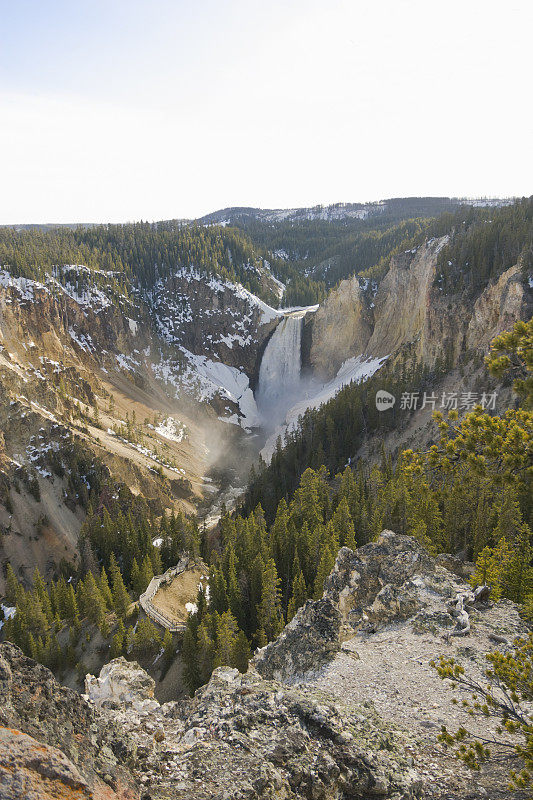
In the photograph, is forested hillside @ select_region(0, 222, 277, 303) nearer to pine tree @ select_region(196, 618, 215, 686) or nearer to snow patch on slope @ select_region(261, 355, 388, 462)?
snow patch on slope @ select_region(261, 355, 388, 462)

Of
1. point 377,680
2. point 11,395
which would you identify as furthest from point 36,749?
point 11,395

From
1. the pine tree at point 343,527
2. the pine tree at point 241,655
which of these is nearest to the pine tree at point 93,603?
the pine tree at point 241,655

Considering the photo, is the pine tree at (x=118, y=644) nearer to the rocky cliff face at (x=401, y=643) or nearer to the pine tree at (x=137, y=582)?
the pine tree at (x=137, y=582)

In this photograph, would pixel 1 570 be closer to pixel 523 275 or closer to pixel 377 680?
pixel 377 680

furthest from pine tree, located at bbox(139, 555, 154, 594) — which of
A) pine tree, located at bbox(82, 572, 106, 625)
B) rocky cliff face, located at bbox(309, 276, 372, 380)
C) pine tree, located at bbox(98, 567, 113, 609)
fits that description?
rocky cliff face, located at bbox(309, 276, 372, 380)

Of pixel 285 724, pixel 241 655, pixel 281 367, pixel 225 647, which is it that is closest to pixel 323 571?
pixel 241 655

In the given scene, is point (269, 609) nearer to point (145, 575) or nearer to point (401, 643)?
point (401, 643)
